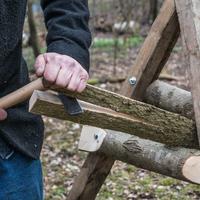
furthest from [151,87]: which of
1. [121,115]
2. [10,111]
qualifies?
[10,111]

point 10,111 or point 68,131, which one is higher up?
point 10,111

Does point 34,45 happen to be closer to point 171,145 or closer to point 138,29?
point 138,29

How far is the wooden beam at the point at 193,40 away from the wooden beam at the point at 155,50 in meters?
0.21

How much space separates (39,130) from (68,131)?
3709mm

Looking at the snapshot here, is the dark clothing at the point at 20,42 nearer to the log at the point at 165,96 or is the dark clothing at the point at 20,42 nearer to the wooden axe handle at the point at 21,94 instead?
the wooden axe handle at the point at 21,94

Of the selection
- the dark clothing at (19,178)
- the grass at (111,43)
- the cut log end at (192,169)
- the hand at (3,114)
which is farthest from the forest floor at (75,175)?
the grass at (111,43)

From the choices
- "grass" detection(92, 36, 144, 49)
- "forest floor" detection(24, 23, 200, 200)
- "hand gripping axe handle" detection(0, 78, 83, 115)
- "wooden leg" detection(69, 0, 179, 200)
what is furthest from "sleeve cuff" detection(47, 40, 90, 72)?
"grass" detection(92, 36, 144, 49)

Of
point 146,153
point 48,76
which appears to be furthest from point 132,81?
point 48,76

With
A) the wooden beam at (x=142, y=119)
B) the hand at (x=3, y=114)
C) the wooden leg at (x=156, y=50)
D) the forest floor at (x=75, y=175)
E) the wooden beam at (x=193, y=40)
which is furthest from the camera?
the forest floor at (x=75, y=175)

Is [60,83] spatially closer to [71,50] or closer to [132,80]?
[71,50]

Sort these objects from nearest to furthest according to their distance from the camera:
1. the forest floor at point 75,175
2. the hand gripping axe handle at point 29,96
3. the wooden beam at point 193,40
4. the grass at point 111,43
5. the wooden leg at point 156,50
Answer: the hand gripping axe handle at point 29,96 < the wooden beam at point 193,40 < the wooden leg at point 156,50 < the forest floor at point 75,175 < the grass at point 111,43

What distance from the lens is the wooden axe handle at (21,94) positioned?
61.2 inches

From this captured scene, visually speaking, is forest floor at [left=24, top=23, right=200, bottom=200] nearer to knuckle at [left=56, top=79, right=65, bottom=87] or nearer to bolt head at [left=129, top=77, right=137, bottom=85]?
bolt head at [left=129, top=77, right=137, bottom=85]

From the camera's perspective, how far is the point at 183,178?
7.13 ft
